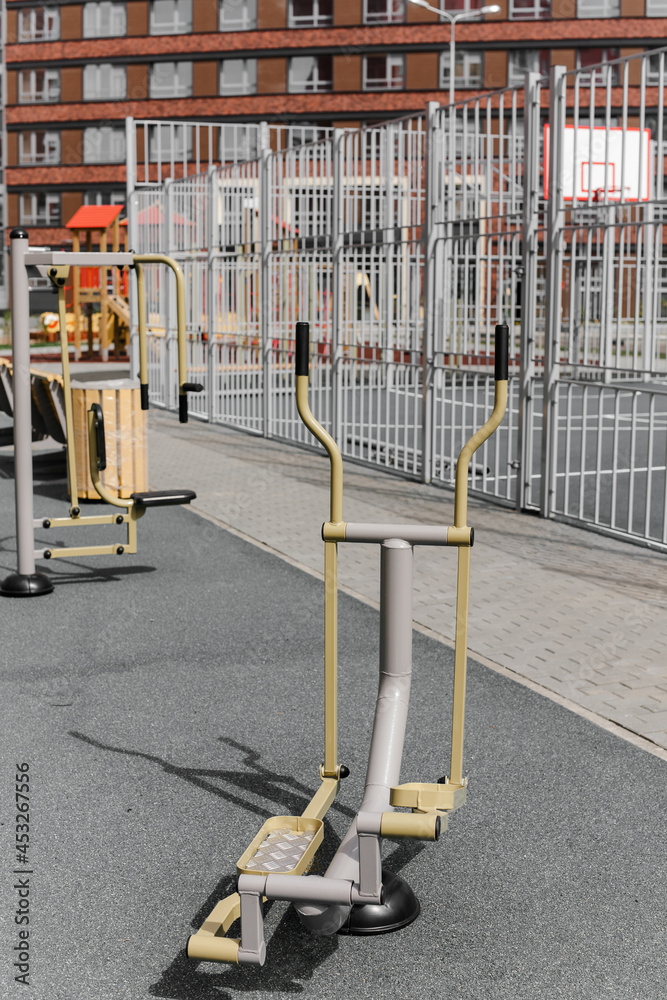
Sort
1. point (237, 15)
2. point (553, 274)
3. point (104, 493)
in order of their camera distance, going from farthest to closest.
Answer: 1. point (237, 15)
2. point (553, 274)
3. point (104, 493)

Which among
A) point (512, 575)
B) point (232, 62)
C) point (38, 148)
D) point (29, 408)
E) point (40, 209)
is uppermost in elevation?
point (232, 62)

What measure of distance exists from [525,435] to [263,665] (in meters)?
4.64

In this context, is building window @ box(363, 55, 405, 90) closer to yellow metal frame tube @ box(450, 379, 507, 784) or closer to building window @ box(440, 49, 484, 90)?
building window @ box(440, 49, 484, 90)

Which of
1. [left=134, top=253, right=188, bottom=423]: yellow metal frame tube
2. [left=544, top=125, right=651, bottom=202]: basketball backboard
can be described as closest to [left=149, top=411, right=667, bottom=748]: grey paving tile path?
[left=134, top=253, right=188, bottom=423]: yellow metal frame tube

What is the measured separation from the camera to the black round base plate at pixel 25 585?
7223mm

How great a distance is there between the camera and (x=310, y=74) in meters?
61.2

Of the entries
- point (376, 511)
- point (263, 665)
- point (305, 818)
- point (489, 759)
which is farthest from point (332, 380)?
point (305, 818)

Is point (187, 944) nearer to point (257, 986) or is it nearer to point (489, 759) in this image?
point (257, 986)

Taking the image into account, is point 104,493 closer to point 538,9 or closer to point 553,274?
point 553,274

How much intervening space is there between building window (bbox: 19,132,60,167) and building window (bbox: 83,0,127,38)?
5.48m

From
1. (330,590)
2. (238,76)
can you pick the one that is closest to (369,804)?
(330,590)

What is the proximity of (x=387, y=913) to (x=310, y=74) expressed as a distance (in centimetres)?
6171

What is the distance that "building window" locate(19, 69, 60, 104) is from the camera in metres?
66.6

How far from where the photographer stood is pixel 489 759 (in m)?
4.62
